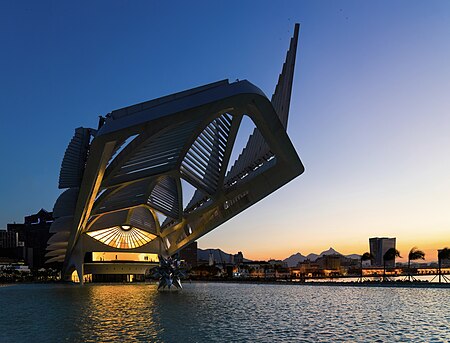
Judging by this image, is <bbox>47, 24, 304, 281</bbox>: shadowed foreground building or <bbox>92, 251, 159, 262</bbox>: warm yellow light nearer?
<bbox>47, 24, 304, 281</bbox>: shadowed foreground building

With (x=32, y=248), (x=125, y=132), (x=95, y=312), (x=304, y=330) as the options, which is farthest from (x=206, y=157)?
(x=32, y=248)

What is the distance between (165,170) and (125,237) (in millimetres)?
29598

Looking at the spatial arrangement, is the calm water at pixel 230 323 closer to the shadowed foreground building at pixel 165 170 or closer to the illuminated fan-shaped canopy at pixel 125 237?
the shadowed foreground building at pixel 165 170

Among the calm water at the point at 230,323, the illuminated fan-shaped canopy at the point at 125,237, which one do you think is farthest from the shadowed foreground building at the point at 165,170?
the calm water at the point at 230,323

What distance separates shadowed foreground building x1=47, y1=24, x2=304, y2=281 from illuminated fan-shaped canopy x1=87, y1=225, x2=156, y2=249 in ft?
0.44

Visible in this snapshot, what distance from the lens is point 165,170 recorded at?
40906 mm

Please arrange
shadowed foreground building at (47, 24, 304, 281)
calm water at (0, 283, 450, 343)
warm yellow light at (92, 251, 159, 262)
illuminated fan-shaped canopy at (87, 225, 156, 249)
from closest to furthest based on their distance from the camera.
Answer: calm water at (0, 283, 450, 343)
shadowed foreground building at (47, 24, 304, 281)
illuminated fan-shaped canopy at (87, 225, 156, 249)
warm yellow light at (92, 251, 159, 262)

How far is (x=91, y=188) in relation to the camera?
3759 cm

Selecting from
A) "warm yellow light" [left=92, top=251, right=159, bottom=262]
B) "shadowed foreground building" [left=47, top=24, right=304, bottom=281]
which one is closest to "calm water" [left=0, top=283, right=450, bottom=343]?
"shadowed foreground building" [left=47, top=24, right=304, bottom=281]

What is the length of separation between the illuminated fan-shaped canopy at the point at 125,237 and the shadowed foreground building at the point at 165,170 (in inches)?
5.2

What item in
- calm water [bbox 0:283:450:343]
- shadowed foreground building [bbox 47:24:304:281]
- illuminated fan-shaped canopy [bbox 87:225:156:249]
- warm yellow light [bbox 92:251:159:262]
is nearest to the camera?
calm water [bbox 0:283:450:343]

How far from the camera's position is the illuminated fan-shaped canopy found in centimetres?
6594

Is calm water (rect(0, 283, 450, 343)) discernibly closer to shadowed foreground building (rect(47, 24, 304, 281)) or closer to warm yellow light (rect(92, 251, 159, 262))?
shadowed foreground building (rect(47, 24, 304, 281))

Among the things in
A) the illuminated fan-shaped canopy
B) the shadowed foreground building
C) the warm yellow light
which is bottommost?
the warm yellow light
